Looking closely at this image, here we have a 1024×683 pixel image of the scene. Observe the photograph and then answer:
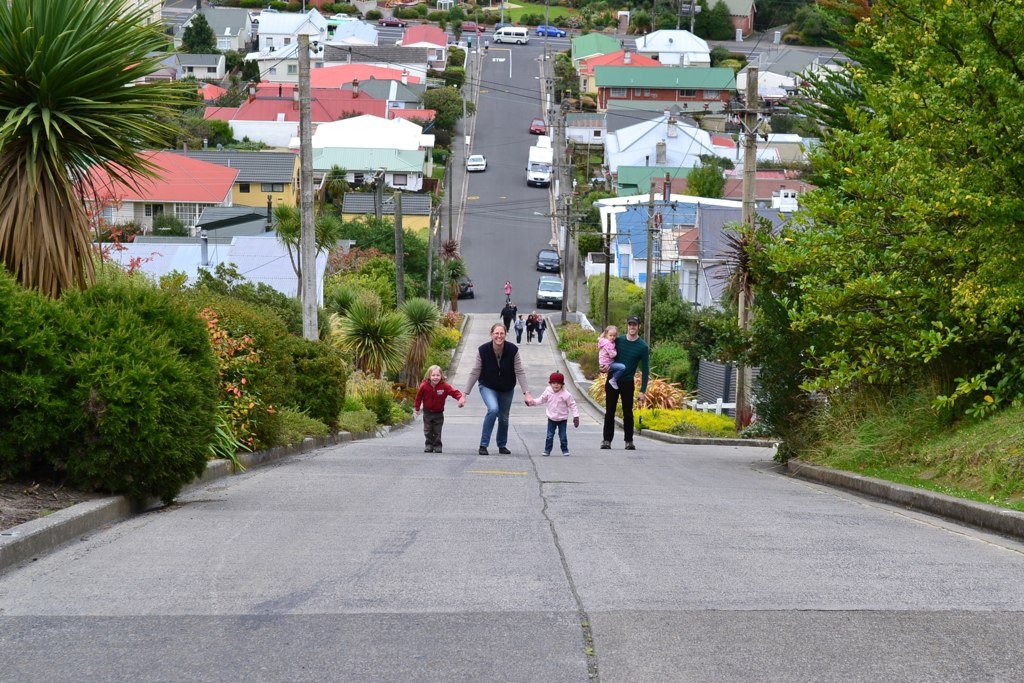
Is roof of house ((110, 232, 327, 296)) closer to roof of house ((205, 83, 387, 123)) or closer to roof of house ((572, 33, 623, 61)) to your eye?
roof of house ((205, 83, 387, 123))

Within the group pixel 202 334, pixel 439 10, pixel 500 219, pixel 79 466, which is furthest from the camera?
pixel 439 10

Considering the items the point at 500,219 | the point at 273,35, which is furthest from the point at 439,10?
the point at 500,219

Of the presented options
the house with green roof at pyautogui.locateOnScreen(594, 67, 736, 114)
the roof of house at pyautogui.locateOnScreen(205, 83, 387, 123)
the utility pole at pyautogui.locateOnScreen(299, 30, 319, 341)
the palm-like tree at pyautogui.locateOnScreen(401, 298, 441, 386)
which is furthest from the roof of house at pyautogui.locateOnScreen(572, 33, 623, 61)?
the utility pole at pyautogui.locateOnScreen(299, 30, 319, 341)

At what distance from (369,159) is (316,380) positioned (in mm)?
78841

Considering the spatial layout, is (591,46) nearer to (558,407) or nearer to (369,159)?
(369,159)

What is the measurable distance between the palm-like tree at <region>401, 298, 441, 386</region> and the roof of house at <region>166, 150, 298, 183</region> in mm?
43524

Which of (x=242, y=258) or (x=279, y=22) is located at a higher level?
(x=279, y=22)

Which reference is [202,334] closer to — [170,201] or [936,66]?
[936,66]

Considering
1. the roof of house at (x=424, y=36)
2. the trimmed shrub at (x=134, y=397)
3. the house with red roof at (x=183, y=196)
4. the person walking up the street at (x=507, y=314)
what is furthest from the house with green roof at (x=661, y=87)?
the trimmed shrub at (x=134, y=397)

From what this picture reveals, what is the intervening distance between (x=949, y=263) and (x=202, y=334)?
8.61m

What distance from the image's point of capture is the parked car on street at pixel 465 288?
264 ft

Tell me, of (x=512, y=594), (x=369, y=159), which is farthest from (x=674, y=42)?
(x=512, y=594)

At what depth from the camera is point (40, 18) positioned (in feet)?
37.1

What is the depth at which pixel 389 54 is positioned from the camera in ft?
451
